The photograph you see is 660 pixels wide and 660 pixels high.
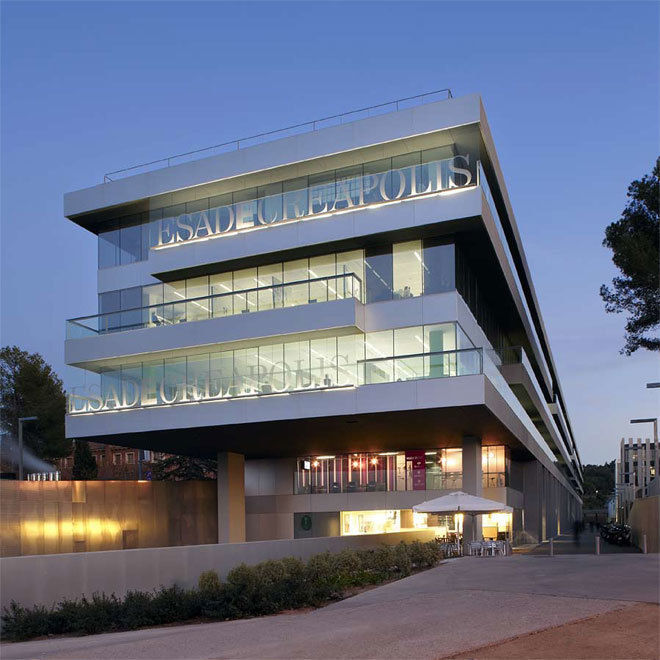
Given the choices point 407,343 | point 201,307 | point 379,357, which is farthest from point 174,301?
point 407,343

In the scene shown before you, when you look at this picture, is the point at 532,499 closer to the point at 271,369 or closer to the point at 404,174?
the point at 271,369

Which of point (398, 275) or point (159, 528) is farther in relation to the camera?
point (159, 528)

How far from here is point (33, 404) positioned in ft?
211

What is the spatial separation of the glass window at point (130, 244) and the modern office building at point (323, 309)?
0.27ft

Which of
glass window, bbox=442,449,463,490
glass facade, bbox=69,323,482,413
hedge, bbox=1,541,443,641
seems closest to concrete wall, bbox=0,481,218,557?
glass facade, bbox=69,323,482,413

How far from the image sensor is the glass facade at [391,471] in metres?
40.3

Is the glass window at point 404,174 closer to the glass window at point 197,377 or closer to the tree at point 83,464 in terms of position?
the glass window at point 197,377

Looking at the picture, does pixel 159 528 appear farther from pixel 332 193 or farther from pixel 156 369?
pixel 332 193

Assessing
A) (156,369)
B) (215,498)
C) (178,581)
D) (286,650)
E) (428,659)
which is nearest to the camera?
(428,659)

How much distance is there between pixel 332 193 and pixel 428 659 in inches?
998

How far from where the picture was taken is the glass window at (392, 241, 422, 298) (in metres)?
33.0

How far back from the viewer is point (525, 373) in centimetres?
4591

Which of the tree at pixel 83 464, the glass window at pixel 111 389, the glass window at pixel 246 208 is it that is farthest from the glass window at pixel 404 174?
the tree at pixel 83 464

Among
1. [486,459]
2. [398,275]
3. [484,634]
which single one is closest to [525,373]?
[486,459]
